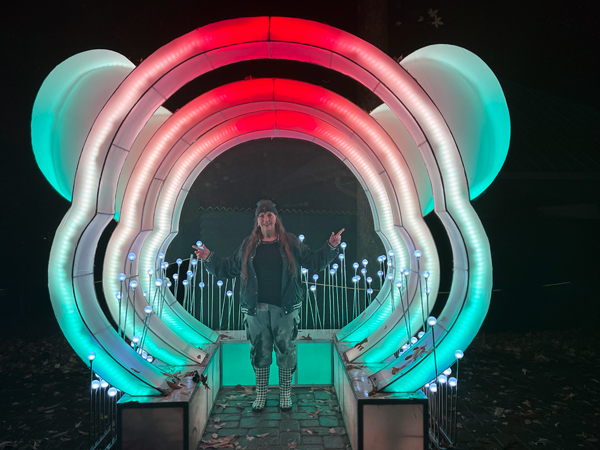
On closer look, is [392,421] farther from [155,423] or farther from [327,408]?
[155,423]

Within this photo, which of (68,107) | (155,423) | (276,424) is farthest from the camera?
(276,424)

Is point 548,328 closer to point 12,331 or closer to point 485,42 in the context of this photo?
point 485,42

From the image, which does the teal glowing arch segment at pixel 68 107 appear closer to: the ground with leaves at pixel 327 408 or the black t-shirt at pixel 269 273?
the black t-shirt at pixel 269 273

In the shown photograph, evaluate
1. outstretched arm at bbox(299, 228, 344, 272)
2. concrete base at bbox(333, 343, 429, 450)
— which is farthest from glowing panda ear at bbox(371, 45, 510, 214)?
concrete base at bbox(333, 343, 429, 450)

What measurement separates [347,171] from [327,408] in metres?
4.56

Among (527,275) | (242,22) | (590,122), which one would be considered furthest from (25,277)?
(590,122)

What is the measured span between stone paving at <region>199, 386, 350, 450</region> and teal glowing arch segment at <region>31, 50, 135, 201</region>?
2.98 meters

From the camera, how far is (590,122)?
9.45 m

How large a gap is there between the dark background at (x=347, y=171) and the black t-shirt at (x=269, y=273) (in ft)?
9.50

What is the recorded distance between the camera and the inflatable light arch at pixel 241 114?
3346 mm

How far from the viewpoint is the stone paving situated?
4086 millimetres

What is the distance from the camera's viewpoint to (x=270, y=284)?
480 cm

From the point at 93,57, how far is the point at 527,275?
912 centimetres

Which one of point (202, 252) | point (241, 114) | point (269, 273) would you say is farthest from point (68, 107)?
point (269, 273)
